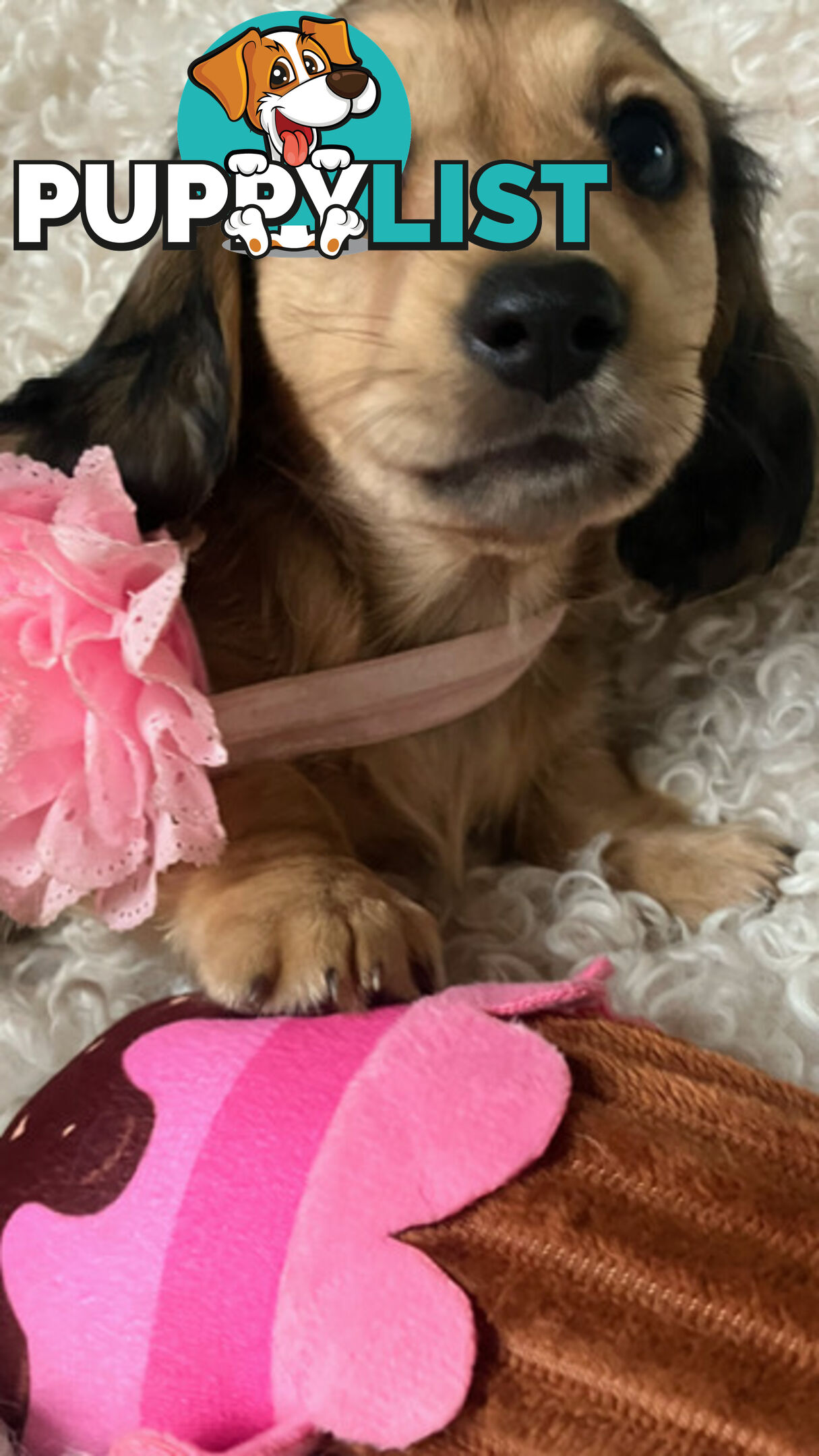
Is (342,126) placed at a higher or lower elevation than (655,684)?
higher

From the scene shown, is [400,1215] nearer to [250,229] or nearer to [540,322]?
[540,322]

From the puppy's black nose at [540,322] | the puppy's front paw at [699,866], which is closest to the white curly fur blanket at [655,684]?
the puppy's front paw at [699,866]

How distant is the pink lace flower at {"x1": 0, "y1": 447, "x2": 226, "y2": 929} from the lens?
0.80m

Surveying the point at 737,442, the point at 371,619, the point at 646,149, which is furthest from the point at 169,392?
the point at 737,442

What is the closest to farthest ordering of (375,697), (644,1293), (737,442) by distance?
(644,1293) < (375,697) < (737,442)

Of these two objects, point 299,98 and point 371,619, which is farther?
point 371,619

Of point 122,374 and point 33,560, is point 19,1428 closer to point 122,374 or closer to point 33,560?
point 33,560

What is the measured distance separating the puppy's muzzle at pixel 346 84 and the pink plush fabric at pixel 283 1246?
22.0 inches

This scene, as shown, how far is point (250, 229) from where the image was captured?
951 mm

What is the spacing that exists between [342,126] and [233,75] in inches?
3.8

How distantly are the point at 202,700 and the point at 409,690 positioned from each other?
0.26 m

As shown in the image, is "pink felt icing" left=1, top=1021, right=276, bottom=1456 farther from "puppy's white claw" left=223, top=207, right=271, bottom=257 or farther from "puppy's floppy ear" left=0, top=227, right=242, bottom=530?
"puppy's white claw" left=223, top=207, right=271, bottom=257

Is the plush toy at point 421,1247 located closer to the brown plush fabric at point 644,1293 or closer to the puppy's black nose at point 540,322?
the brown plush fabric at point 644,1293

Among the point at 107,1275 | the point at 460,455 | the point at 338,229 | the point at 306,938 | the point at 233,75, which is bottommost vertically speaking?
the point at 107,1275
